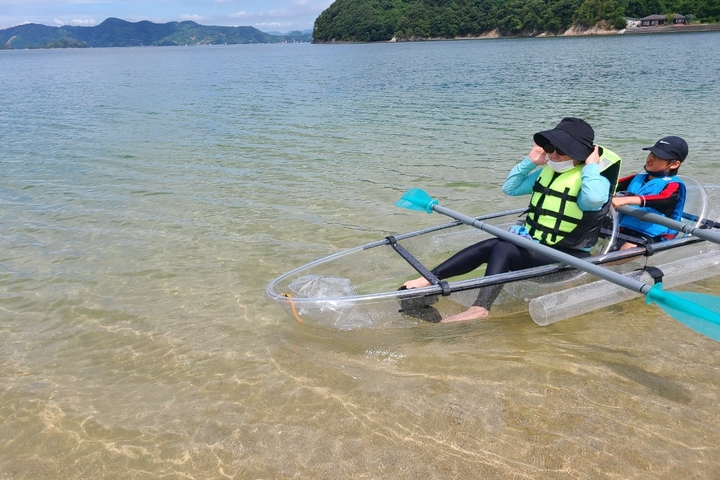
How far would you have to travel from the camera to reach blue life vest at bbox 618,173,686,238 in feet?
20.6

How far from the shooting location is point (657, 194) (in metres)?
6.23

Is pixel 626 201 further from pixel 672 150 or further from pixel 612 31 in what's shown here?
pixel 612 31

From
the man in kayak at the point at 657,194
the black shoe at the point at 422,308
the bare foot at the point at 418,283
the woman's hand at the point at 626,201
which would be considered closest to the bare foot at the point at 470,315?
the black shoe at the point at 422,308

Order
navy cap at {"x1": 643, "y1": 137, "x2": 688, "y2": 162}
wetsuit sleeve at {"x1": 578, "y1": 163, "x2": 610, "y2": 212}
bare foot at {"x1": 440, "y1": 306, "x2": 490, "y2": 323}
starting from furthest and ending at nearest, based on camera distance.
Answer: navy cap at {"x1": 643, "y1": 137, "x2": 688, "y2": 162} → bare foot at {"x1": 440, "y1": 306, "x2": 490, "y2": 323} → wetsuit sleeve at {"x1": 578, "y1": 163, "x2": 610, "y2": 212}

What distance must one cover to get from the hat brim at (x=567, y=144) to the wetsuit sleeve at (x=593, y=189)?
0.14 meters

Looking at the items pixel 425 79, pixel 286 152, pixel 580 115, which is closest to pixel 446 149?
pixel 286 152

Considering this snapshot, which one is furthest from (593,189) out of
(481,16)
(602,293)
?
(481,16)

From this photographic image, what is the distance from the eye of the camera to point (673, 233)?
642cm

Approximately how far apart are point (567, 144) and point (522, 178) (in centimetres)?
95

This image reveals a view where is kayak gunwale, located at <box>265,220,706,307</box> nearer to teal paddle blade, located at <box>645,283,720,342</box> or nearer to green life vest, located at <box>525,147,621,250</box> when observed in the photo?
green life vest, located at <box>525,147,621,250</box>

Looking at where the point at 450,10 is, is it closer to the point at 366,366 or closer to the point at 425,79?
the point at 425,79

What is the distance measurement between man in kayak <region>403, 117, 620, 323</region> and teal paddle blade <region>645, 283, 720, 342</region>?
1.21 meters

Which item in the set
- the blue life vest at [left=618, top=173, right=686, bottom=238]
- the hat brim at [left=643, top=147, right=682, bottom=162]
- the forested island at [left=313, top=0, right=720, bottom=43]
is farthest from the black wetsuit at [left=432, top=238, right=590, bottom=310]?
the forested island at [left=313, top=0, right=720, bottom=43]

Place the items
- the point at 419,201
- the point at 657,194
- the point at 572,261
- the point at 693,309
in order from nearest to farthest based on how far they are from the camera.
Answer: the point at 693,309 < the point at 572,261 < the point at 657,194 < the point at 419,201
